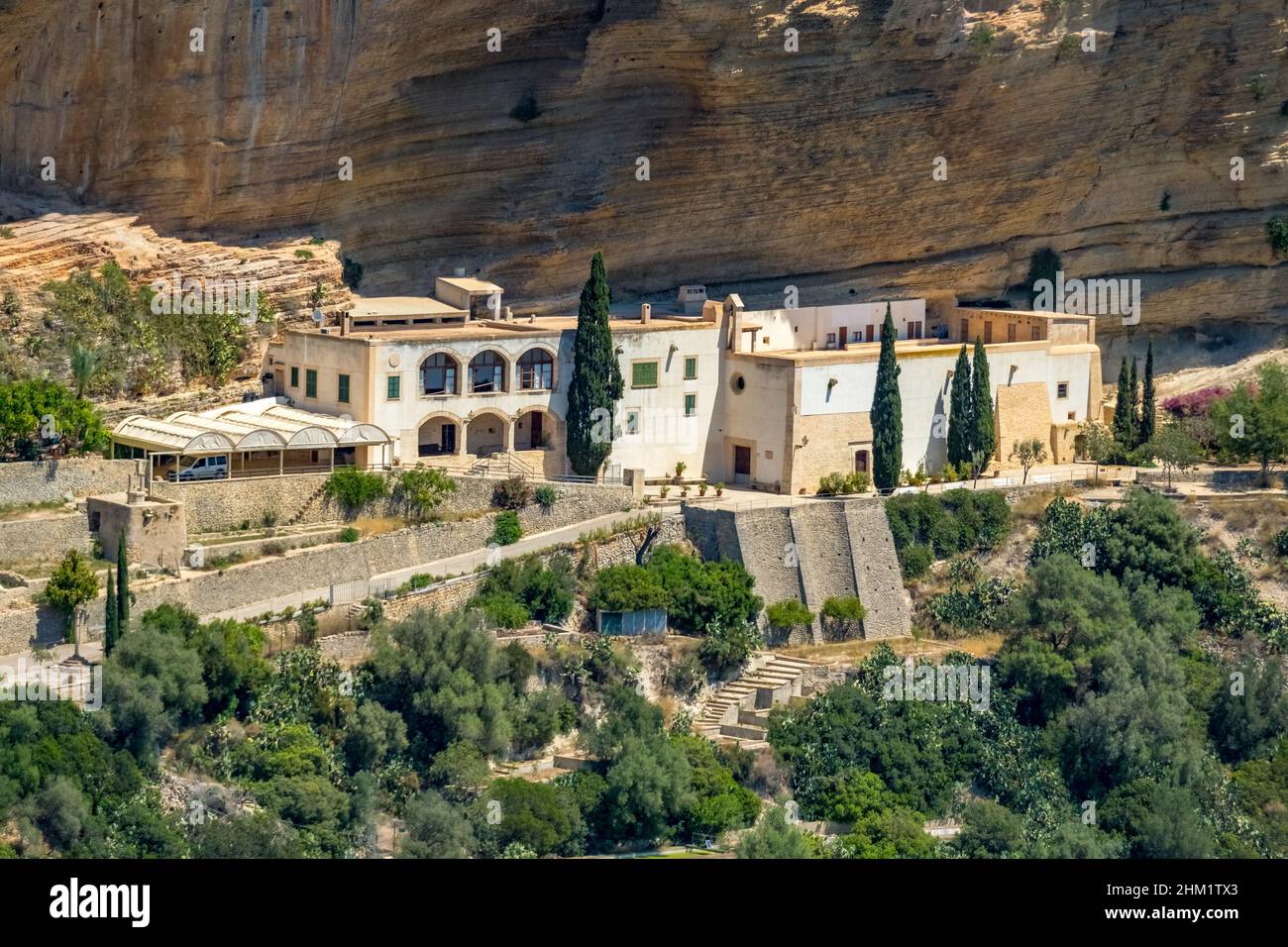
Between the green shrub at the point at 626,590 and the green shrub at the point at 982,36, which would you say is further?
the green shrub at the point at 982,36

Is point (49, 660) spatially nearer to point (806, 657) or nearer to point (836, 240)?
point (806, 657)

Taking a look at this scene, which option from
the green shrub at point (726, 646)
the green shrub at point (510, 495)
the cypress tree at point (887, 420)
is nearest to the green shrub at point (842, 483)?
the cypress tree at point (887, 420)

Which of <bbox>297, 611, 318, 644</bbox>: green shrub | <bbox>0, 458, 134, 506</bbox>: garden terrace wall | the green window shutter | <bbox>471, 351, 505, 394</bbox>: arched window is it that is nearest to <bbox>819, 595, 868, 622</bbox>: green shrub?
the green window shutter

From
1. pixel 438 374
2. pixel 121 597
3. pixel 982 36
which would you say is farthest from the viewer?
pixel 982 36

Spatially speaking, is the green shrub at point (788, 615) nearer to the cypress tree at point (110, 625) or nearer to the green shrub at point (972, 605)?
the green shrub at point (972, 605)

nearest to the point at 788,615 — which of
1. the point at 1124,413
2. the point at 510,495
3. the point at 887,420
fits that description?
the point at 887,420

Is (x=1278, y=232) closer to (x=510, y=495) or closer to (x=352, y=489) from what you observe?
(x=510, y=495)

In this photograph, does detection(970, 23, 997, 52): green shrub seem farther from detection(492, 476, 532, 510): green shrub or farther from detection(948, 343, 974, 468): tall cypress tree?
detection(492, 476, 532, 510): green shrub
